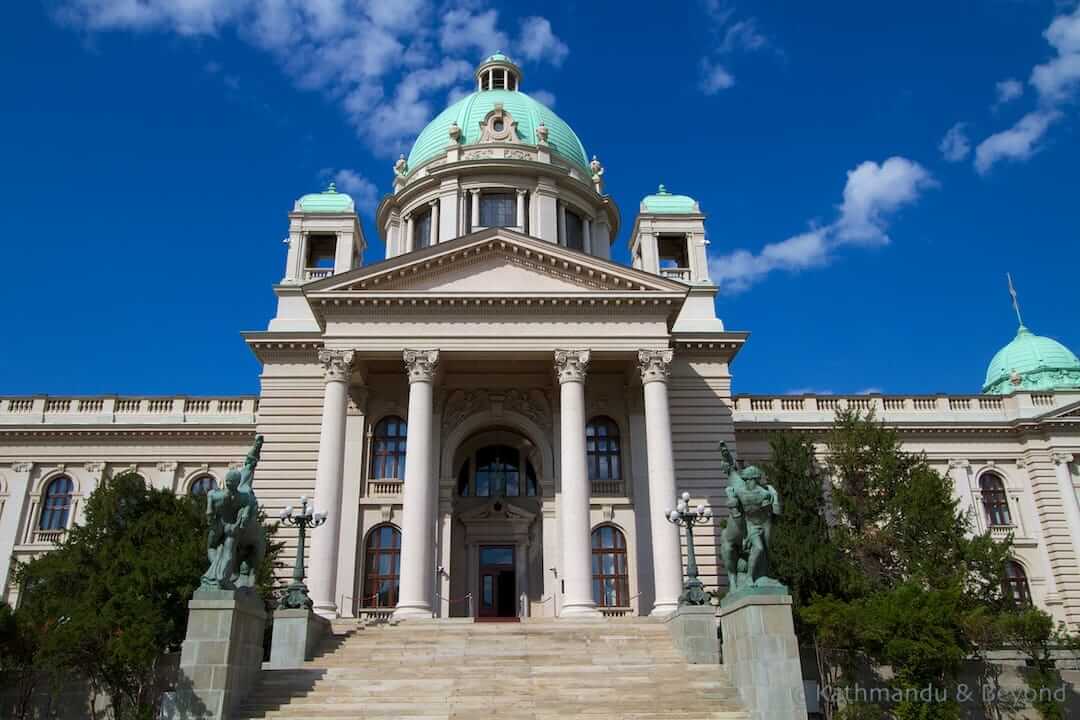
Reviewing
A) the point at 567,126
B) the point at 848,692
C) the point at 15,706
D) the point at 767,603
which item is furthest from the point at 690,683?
the point at 567,126

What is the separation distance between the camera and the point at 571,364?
1141 inches

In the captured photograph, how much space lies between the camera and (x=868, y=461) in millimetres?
29797

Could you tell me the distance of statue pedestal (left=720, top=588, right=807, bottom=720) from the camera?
16.7 m

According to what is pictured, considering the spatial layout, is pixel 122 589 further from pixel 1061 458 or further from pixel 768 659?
pixel 1061 458

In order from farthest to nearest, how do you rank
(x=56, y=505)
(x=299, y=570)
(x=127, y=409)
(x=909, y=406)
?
(x=909, y=406) → (x=127, y=409) → (x=56, y=505) → (x=299, y=570)

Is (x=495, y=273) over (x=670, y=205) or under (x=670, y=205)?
under

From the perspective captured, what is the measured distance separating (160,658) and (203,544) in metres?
2.94

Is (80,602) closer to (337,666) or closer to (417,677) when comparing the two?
(337,666)

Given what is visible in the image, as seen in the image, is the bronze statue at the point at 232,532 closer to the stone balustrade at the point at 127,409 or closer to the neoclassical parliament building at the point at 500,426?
the neoclassical parliament building at the point at 500,426

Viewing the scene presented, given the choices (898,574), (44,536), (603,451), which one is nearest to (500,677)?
(603,451)

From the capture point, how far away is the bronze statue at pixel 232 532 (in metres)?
17.4

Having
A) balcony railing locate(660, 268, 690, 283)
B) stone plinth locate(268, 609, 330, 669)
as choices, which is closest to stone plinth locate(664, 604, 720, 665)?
stone plinth locate(268, 609, 330, 669)

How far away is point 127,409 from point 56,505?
4758 millimetres

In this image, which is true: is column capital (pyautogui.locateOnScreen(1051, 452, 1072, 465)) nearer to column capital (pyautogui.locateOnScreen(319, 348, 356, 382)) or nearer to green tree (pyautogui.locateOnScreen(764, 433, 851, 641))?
green tree (pyautogui.locateOnScreen(764, 433, 851, 641))
